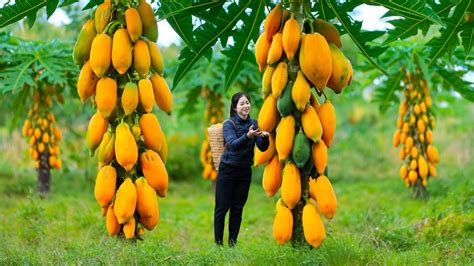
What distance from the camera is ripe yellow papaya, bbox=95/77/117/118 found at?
4.02m

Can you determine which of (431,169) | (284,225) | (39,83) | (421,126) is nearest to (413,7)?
(284,225)

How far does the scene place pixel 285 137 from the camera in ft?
12.3

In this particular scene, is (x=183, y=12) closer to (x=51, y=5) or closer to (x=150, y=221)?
(x=51, y=5)

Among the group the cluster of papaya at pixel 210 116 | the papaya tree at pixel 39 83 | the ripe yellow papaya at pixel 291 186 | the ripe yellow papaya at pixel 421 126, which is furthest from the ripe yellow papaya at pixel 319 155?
the cluster of papaya at pixel 210 116

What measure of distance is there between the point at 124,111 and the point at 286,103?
1128 mm

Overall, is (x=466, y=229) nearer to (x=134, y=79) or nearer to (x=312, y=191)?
(x=312, y=191)

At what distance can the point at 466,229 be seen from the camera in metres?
4.92

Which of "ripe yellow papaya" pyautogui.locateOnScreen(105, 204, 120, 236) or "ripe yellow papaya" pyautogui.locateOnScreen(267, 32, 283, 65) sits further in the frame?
"ripe yellow papaya" pyautogui.locateOnScreen(105, 204, 120, 236)

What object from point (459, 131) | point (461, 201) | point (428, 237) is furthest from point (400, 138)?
point (459, 131)

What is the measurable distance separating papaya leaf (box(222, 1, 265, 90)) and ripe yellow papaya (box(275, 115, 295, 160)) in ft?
2.61

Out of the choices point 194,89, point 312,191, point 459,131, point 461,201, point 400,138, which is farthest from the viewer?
point 459,131

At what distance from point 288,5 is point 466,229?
7.81 feet

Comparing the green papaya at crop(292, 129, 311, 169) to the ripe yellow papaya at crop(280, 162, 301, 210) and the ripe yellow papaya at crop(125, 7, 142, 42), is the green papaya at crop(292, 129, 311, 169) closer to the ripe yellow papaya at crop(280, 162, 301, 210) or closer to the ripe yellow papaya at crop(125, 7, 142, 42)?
the ripe yellow papaya at crop(280, 162, 301, 210)

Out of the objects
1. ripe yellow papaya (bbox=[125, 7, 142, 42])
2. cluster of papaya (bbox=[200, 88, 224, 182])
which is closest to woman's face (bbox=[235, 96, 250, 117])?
ripe yellow papaya (bbox=[125, 7, 142, 42])
